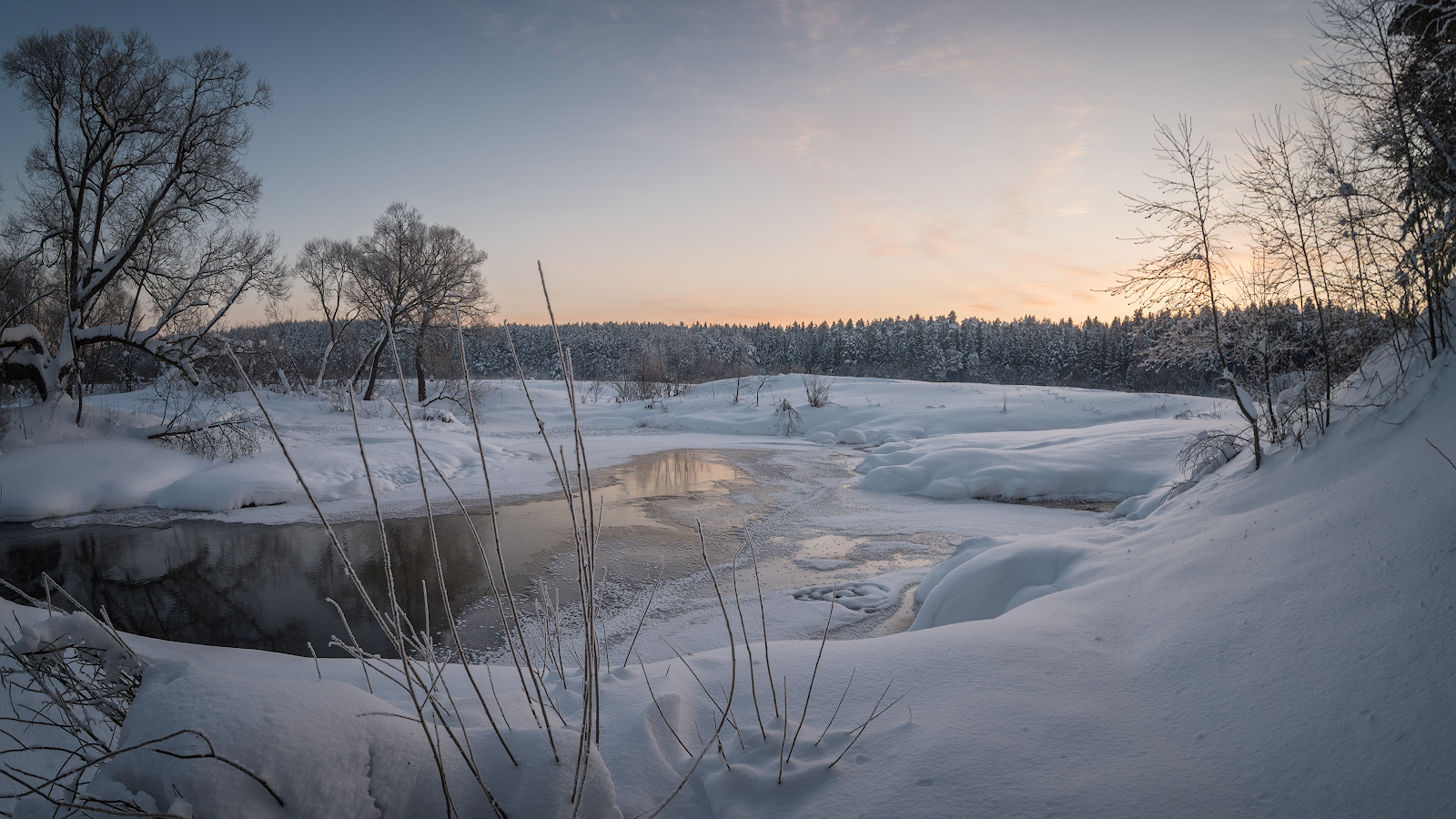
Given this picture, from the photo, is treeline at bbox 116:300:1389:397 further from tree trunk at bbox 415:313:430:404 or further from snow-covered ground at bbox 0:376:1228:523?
snow-covered ground at bbox 0:376:1228:523

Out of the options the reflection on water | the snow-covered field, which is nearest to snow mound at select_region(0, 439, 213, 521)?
the reflection on water

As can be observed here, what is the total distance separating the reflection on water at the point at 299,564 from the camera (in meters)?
5.19

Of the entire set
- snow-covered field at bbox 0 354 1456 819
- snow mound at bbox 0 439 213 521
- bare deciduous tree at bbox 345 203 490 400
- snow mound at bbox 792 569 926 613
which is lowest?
snow mound at bbox 792 569 926 613

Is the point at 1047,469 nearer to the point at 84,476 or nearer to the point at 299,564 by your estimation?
the point at 299,564

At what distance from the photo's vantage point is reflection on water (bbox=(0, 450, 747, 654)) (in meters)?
5.19

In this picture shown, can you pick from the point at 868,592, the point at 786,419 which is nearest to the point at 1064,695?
the point at 868,592

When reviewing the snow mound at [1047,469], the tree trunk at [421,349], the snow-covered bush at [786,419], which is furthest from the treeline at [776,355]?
the snow mound at [1047,469]

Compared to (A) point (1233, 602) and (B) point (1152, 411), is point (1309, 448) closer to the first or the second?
(A) point (1233, 602)

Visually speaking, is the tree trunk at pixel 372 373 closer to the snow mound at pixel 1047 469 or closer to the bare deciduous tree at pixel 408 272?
the bare deciduous tree at pixel 408 272

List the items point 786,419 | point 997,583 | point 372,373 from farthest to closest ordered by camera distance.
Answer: point 372,373
point 786,419
point 997,583

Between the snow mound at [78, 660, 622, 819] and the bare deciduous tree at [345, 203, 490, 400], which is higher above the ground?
the bare deciduous tree at [345, 203, 490, 400]

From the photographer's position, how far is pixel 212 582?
20.1 ft

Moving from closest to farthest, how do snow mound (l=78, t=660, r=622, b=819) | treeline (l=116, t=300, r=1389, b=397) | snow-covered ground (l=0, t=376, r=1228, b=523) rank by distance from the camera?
snow mound (l=78, t=660, r=622, b=819)
snow-covered ground (l=0, t=376, r=1228, b=523)
treeline (l=116, t=300, r=1389, b=397)

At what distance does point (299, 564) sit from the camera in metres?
6.68
